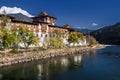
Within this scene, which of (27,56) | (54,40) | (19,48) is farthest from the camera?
(54,40)

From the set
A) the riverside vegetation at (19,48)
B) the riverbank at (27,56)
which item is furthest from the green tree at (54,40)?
the riverbank at (27,56)

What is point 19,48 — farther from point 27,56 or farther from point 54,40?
point 54,40

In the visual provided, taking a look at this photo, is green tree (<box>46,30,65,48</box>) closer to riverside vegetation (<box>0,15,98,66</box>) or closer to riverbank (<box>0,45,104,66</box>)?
riverside vegetation (<box>0,15,98,66</box>)

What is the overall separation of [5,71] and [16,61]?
1322 centimetres

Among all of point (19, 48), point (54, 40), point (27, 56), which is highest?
point (54, 40)

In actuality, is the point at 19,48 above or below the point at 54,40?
below

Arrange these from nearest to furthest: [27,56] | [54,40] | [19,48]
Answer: [27,56], [19,48], [54,40]

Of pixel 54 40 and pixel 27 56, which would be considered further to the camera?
pixel 54 40

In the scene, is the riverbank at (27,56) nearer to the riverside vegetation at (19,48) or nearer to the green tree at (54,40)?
the riverside vegetation at (19,48)

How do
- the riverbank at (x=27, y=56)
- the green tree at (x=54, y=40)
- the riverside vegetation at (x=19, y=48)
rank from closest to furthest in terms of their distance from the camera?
the riverbank at (x=27, y=56) → the riverside vegetation at (x=19, y=48) → the green tree at (x=54, y=40)

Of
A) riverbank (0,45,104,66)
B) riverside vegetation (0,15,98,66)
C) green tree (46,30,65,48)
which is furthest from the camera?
green tree (46,30,65,48)

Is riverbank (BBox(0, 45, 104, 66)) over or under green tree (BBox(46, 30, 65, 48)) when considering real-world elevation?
under

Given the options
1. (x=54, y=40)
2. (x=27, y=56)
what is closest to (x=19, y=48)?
(x=27, y=56)

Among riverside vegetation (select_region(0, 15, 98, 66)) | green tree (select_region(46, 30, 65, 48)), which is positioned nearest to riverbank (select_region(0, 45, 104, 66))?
riverside vegetation (select_region(0, 15, 98, 66))
